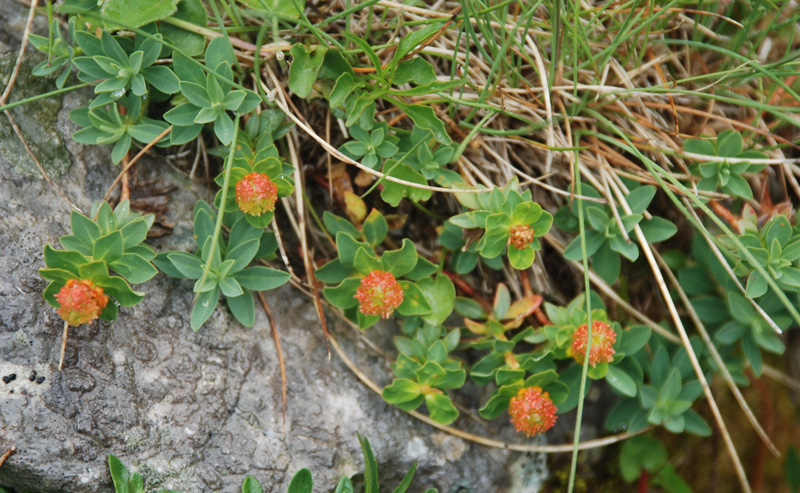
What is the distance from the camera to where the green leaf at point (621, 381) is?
1.75m

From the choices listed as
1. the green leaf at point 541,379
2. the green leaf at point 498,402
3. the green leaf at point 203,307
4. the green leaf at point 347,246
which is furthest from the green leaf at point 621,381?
the green leaf at point 203,307

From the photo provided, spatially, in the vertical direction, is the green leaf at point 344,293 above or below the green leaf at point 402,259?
below

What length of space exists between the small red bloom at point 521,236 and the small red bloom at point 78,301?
116cm

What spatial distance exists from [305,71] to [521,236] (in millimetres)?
806

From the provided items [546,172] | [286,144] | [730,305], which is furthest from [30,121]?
[730,305]

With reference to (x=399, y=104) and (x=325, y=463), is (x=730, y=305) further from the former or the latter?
(x=325, y=463)

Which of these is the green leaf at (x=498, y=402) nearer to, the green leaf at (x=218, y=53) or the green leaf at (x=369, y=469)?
the green leaf at (x=369, y=469)

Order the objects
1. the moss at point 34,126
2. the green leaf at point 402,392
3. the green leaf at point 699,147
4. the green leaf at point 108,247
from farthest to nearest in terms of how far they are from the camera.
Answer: the green leaf at point 699,147
the green leaf at point 402,392
the moss at point 34,126
the green leaf at point 108,247

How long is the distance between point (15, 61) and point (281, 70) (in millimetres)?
768

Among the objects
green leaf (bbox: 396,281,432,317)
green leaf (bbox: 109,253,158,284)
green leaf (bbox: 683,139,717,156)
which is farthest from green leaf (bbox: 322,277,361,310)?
green leaf (bbox: 683,139,717,156)

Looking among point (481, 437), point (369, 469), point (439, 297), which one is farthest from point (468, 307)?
point (369, 469)

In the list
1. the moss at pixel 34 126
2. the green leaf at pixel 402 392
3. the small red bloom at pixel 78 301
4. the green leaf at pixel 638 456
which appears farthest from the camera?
the green leaf at pixel 638 456

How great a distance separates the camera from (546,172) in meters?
1.91

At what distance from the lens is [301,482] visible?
5.19 feet
